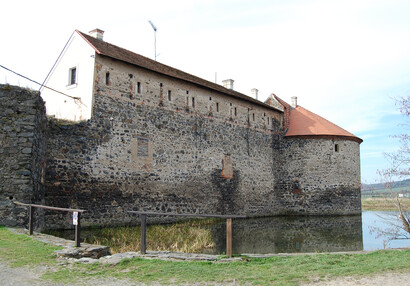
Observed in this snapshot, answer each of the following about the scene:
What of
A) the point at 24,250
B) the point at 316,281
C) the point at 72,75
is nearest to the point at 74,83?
the point at 72,75

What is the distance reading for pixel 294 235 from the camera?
50.4 ft

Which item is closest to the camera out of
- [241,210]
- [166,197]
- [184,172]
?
[166,197]

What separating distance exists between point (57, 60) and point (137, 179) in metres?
6.08

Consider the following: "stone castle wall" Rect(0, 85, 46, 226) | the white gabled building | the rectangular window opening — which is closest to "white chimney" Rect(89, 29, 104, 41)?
the white gabled building

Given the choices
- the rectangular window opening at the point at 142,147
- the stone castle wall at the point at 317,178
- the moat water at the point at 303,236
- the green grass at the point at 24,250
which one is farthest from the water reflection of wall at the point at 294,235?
the green grass at the point at 24,250

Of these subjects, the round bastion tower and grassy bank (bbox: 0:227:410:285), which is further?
the round bastion tower

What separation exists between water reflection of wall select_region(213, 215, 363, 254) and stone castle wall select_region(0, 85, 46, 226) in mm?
5422

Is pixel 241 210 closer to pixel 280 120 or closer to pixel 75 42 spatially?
pixel 280 120

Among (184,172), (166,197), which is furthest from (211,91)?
(166,197)

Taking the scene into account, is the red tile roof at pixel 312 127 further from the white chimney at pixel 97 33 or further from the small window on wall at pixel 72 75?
the small window on wall at pixel 72 75

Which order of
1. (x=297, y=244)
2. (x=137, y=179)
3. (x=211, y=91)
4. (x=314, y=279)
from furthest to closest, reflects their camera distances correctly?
(x=211, y=91)
(x=137, y=179)
(x=297, y=244)
(x=314, y=279)

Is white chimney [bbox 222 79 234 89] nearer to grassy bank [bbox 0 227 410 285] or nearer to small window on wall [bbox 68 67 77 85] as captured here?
small window on wall [bbox 68 67 77 85]

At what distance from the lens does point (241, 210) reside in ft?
67.7

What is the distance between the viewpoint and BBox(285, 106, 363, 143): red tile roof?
2380 cm
